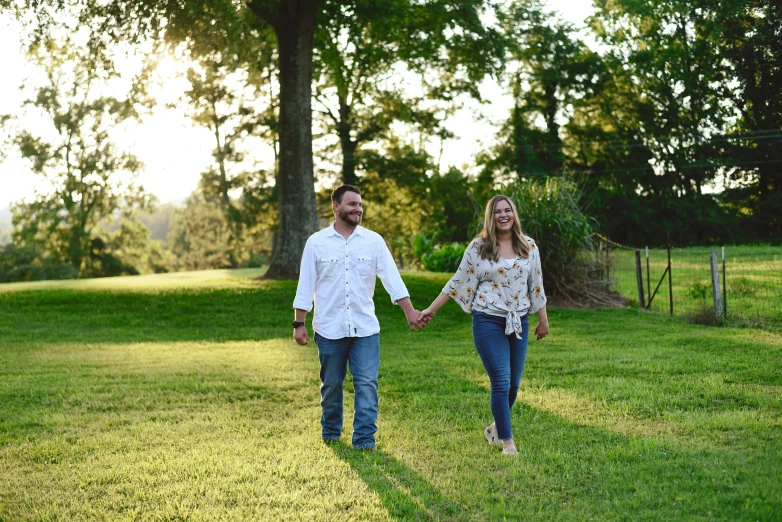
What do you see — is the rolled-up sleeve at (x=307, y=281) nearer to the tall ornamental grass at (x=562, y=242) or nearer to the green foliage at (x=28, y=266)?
the tall ornamental grass at (x=562, y=242)

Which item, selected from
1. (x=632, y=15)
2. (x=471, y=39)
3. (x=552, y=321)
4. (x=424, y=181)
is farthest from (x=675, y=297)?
(x=632, y=15)

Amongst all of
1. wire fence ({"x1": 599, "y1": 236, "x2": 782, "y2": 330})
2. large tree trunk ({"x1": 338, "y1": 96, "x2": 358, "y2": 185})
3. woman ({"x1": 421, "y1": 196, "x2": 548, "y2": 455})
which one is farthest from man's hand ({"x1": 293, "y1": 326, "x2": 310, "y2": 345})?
large tree trunk ({"x1": 338, "y1": 96, "x2": 358, "y2": 185})

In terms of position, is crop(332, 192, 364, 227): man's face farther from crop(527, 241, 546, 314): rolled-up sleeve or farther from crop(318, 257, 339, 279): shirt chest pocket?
crop(527, 241, 546, 314): rolled-up sleeve

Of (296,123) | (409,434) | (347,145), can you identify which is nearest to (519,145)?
(347,145)

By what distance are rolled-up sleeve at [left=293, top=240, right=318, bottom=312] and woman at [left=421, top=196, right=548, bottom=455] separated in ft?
3.34

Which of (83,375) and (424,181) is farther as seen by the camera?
(424,181)

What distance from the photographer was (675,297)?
58.8 ft

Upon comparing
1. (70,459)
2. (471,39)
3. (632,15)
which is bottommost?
(70,459)

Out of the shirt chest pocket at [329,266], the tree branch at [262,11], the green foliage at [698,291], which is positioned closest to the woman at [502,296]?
the shirt chest pocket at [329,266]

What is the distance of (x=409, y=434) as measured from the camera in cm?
677

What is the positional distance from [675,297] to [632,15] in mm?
27874

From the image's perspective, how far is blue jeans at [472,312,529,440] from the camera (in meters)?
6.02

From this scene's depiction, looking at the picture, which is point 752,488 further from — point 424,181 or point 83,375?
point 424,181

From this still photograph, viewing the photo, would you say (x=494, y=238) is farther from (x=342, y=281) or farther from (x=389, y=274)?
(x=342, y=281)
